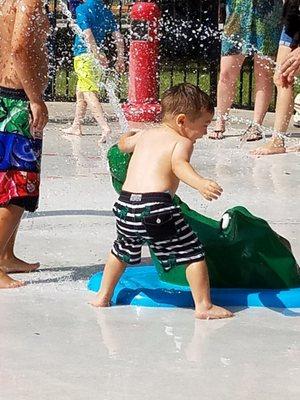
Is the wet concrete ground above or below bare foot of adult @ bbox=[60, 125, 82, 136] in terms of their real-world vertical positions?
above

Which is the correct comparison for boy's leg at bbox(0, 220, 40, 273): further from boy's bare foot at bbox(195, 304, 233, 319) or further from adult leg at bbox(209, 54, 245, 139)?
adult leg at bbox(209, 54, 245, 139)

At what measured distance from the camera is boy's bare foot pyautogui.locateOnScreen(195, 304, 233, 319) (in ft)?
14.7

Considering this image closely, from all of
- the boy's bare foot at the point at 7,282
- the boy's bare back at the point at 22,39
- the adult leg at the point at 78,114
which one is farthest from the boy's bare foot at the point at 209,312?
the adult leg at the point at 78,114

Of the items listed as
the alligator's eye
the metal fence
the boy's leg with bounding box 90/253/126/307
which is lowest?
the metal fence

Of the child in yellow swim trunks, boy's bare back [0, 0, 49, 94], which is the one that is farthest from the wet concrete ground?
the child in yellow swim trunks

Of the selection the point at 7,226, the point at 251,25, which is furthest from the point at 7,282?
the point at 251,25

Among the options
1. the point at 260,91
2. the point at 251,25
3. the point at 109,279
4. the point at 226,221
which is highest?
the point at 251,25

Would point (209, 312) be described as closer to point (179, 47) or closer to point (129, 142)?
point (129, 142)

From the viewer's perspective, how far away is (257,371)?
386 cm

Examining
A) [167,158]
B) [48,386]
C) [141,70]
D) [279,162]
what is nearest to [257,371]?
[48,386]

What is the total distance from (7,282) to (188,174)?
42.3 inches

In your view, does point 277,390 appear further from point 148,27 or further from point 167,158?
point 148,27

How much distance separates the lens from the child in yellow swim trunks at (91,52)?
374 inches

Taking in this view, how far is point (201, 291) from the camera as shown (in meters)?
4.47
